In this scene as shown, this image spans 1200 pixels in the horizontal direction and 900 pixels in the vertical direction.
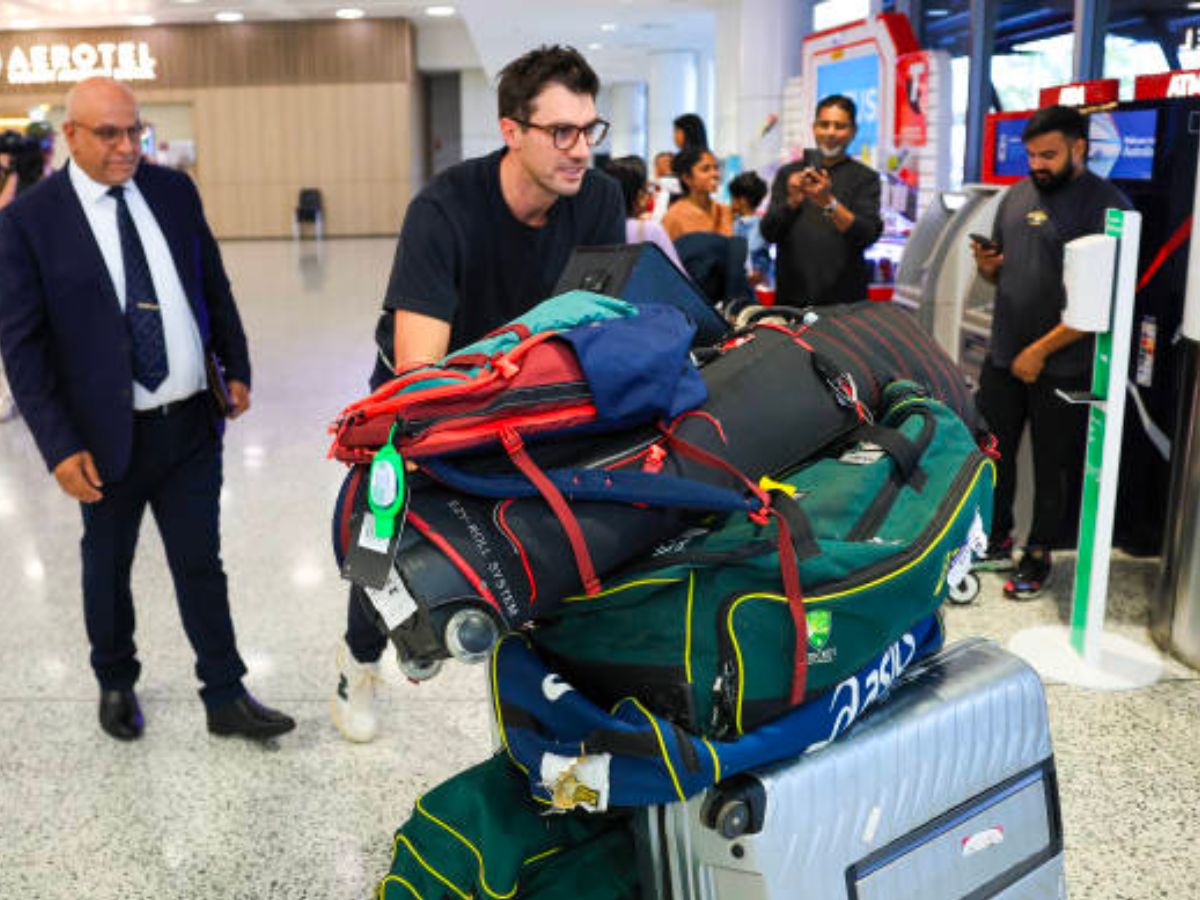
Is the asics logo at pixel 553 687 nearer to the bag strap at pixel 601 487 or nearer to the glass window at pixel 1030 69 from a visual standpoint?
the bag strap at pixel 601 487

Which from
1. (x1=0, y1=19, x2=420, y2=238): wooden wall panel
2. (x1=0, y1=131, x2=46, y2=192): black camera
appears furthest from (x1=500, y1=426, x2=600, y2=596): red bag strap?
(x1=0, y1=19, x2=420, y2=238): wooden wall panel

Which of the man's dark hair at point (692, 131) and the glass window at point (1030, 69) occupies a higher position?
the glass window at point (1030, 69)

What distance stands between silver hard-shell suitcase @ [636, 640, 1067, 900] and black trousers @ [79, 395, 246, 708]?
160cm

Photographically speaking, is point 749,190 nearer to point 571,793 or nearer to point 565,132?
point 565,132

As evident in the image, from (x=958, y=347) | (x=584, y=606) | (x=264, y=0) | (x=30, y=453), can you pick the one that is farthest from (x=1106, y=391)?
(x=264, y=0)

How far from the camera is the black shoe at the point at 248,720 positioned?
2.74 meters

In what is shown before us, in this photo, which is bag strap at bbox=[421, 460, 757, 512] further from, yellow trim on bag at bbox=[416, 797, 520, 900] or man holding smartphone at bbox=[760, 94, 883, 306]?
man holding smartphone at bbox=[760, 94, 883, 306]

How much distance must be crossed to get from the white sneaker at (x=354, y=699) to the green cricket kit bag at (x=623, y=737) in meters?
1.32

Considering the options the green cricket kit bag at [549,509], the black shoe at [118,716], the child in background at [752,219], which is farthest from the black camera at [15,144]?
the green cricket kit bag at [549,509]

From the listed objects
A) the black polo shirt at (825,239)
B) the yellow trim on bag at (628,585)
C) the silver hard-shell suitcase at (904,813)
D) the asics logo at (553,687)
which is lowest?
the silver hard-shell suitcase at (904,813)

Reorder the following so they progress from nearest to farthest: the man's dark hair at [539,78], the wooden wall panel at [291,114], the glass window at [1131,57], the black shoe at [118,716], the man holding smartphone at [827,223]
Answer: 1. the man's dark hair at [539,78]
2. the black shoe at [118,716]
3. the man holding smartphone at [827,223]
4. the glass window at [1131,57]
5. the wooden wall panel at [291,114]

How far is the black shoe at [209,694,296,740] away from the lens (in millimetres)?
2738

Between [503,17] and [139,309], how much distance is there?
43.9 ft

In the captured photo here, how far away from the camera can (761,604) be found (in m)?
1.27
